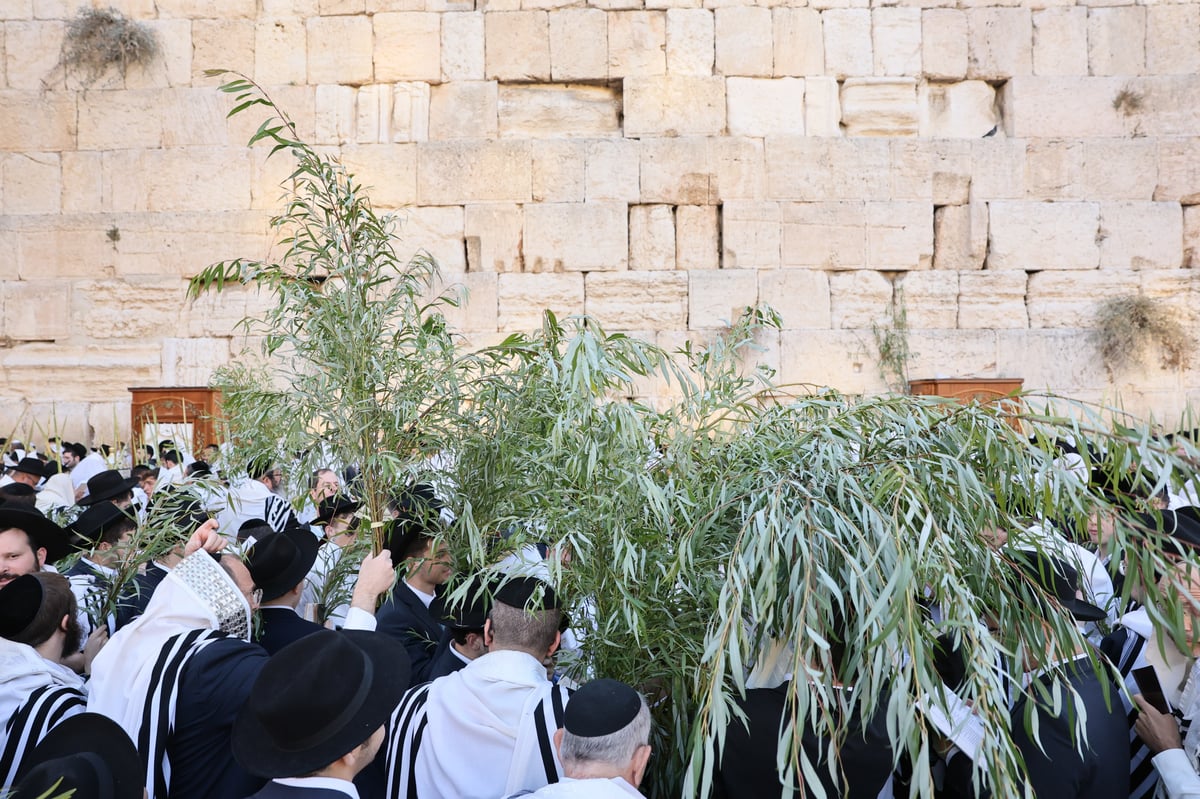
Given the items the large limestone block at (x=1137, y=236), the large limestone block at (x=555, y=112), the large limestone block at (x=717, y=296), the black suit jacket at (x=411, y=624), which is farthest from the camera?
the large limestone block at (x=555, y=112)

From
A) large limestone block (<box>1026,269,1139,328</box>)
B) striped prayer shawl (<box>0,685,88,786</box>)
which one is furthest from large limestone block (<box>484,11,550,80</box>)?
striped prayer shawl (<box>0,685,88,786</box>)

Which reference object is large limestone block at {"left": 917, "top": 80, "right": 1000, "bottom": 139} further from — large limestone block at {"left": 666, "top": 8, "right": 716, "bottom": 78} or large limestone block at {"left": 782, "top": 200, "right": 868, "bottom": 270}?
large limestone block at {"left": 666, "top": 8, "right": 716, "bottom": 78}

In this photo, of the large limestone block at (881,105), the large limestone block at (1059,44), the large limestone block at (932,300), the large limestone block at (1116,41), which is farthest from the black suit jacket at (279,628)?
the large limestone block at (1116,41)

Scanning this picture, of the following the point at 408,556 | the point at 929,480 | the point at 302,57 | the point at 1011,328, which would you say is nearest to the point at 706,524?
the point at 929,480

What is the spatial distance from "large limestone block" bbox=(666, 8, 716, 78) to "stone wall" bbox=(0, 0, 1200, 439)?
0.03 m

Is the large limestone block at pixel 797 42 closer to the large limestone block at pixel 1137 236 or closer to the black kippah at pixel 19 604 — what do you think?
the large limestone block at pixel 1137 236

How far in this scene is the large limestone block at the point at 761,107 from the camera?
491 inches

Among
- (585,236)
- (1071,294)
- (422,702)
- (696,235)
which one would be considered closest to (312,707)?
(422,702)

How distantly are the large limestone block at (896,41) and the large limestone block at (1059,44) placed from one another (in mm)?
1491

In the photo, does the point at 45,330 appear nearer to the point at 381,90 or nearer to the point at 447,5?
the point at 381,90

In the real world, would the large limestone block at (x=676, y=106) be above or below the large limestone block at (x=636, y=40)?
below

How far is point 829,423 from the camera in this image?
2859mm

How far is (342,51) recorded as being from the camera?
12586 millimetres

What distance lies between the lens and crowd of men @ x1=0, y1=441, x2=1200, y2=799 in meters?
2.21
